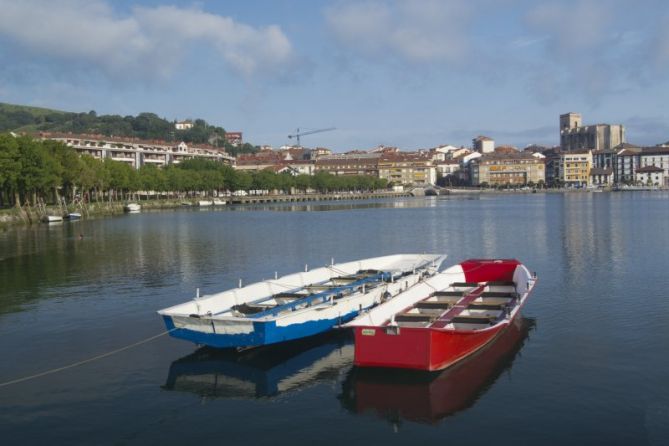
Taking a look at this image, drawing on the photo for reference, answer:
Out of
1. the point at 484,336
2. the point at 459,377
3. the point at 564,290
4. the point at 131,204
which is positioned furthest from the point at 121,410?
the point at 131,204

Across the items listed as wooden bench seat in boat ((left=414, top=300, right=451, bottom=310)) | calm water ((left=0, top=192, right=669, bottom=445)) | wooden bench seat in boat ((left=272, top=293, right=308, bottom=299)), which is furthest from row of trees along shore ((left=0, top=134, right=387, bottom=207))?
wooden bench seat in boat ((left=414, top=300, right=451, bottom=310))

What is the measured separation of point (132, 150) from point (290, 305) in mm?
141329

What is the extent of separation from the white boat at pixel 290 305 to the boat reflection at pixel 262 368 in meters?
0.54

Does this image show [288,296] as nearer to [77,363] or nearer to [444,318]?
[444,318]

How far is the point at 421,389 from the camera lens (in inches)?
566

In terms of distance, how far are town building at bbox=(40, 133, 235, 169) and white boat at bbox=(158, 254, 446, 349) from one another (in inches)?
4305

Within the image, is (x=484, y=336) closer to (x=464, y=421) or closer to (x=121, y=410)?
(x=464, y=421)

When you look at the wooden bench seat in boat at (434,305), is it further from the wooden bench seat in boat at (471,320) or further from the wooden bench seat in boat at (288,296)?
the wooden bench seat in boat at (288,296)

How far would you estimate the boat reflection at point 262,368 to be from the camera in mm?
15047

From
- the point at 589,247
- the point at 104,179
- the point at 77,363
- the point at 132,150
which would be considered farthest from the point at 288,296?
the point at 132,150

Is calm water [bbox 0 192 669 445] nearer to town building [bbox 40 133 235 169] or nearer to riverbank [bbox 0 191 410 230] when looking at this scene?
riverbank [bbox 0 191 410 230]

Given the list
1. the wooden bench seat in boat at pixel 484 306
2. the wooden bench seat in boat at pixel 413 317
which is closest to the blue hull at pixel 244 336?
the wooden bench seat in boat at pixel 413 317

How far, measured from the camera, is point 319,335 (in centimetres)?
1898

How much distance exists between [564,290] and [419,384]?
13.0 m
